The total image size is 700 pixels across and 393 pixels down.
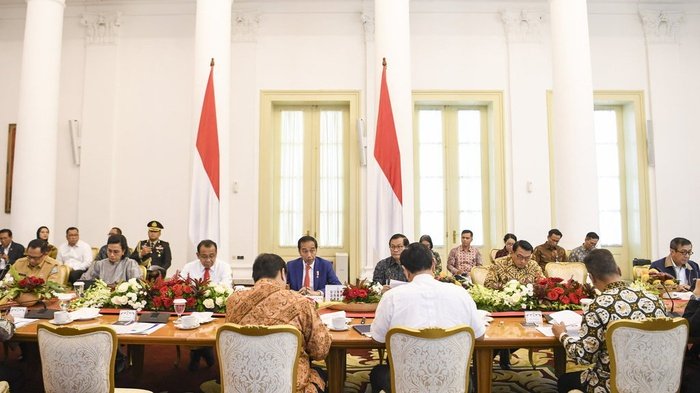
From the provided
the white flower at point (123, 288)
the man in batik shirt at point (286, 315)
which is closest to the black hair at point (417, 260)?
the man in batik shirt at point (286, 315)

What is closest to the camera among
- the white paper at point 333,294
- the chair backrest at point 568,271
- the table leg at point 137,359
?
the table leg at point 137,359

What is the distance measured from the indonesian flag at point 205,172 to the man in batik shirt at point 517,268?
3.34 metres

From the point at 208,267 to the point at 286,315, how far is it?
2.73 meters

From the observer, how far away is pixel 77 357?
2658 mm

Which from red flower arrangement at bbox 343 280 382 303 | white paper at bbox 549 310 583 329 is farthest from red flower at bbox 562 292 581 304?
red flower arrangement at bbox 343 280 382 303

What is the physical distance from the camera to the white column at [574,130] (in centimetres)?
741

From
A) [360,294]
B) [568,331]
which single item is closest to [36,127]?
[360,294]

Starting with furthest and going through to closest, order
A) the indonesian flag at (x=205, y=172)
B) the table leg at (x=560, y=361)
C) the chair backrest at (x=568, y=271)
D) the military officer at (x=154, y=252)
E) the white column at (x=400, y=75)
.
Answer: the military officer at (x=154, y=252)
the white column at (x=400, y=75)
the indonesian flag at (x=205, y=172)
the chair backrest at (x=568, y=271)
the table leg at (x=560, y=361)

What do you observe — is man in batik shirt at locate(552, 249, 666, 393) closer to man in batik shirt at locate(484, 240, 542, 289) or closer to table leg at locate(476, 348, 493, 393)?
table leg at locate(476, 348, 493, 393)

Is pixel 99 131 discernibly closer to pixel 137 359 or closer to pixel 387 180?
pixel 387 180

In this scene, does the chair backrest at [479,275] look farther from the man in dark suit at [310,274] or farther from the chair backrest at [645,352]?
the chair backrest at [645,352]

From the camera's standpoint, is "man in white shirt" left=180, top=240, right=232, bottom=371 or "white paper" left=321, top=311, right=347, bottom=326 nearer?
"white paper" left=321, top=311, right=347, bottom=326

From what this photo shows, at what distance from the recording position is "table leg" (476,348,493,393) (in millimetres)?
3160

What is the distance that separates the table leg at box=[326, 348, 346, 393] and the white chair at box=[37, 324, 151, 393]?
129 centimetres
